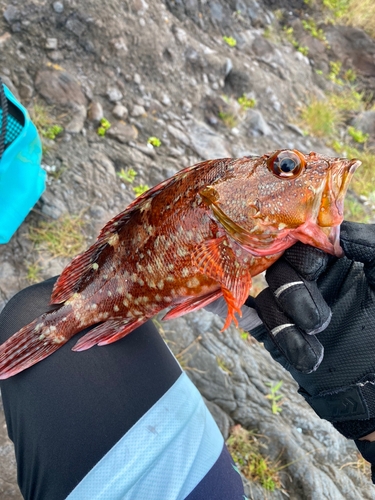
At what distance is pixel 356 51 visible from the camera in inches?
323

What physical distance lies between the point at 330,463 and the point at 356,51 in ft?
30.1

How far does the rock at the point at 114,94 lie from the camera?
4336 millimetres

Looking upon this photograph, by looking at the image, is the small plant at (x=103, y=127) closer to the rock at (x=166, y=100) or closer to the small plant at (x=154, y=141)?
the small plant at (x=154, y=141)

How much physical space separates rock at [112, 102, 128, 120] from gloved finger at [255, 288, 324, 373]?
3405mm

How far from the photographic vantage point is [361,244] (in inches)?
68.5

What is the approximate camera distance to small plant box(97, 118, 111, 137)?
Answer: 4117mm

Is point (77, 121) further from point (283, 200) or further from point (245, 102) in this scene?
point (245, 102)

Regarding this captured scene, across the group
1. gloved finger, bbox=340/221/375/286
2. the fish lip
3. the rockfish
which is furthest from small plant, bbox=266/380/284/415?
the fish lip

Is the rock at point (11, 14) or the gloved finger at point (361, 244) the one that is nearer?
the gloved finger at point (361, 244)

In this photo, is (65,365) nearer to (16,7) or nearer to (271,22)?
(16,7)

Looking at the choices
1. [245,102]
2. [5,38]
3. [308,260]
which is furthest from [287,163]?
[245,102]

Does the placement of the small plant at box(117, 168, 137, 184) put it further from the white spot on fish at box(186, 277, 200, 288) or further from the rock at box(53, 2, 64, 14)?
the white spot on fish at box(186, 277, 200, 288)

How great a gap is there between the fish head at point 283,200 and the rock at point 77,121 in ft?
8.95

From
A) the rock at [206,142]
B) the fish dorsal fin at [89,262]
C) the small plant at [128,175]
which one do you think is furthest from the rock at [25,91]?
the fish dorsal fin at [89,262]
